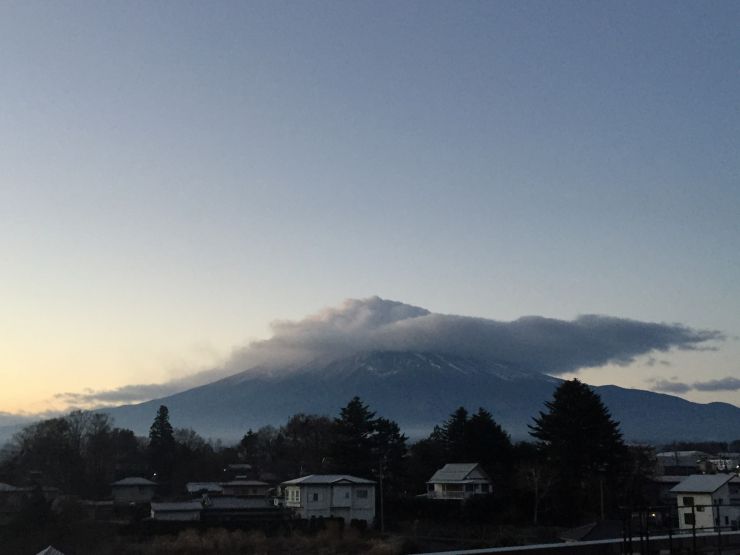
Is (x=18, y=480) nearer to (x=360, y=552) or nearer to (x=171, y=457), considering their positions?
(x=171, y=457)

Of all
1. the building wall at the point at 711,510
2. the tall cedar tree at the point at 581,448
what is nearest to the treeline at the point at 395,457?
the tall cedar tree at the point at 581,448

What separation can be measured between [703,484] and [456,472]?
48.4ft

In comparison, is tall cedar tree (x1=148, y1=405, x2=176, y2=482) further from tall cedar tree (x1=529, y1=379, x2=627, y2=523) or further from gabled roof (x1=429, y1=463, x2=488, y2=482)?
tall cedar tree (x1=529, y1=379, x2=627, y2=523)

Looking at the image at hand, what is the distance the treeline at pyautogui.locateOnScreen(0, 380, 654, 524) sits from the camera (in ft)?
134

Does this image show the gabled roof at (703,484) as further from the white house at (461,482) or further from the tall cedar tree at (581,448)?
the white house at (461,482)

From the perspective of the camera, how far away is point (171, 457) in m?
62.3

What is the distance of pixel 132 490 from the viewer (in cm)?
5200

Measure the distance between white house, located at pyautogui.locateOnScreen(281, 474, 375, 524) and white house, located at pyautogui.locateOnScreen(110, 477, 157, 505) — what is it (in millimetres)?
14562

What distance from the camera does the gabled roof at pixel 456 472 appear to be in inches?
1801

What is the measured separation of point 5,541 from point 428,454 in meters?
31.8

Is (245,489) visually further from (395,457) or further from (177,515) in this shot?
(177,515)

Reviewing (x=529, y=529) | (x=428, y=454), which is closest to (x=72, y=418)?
(x=428, y=454)

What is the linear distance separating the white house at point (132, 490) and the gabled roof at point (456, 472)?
19321 mm

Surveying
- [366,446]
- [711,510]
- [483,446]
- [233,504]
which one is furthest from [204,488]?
[711,510]
